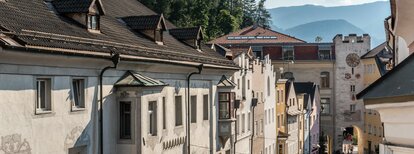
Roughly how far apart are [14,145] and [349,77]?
5421 centimetres

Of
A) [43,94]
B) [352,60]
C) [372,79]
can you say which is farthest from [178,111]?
[352,60]

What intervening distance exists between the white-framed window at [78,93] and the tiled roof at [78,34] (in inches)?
37.7

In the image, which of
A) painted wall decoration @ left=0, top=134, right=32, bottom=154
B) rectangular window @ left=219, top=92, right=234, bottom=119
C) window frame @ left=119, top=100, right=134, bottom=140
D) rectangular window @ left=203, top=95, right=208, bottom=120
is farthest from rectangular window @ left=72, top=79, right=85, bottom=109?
rectangular window @ left=219, top=92, right=234, bottom=119

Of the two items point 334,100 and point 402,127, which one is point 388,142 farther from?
point 334,100

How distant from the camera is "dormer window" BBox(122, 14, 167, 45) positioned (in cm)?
2100

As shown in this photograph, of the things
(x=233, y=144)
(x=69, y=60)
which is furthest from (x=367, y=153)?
(x=69, y=60)

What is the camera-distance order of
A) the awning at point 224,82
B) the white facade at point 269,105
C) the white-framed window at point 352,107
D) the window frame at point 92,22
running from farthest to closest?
the white-framed window at point 352,107, the white facade at point 269,105, the awning at point 224,82, the window frame at point 92,22

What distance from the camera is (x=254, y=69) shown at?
37438 mm

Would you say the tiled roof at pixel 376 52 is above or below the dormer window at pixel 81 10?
above

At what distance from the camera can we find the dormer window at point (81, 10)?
16.7 m

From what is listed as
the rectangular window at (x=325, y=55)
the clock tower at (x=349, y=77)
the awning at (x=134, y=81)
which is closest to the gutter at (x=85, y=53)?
the awning at (x=134, y=81)

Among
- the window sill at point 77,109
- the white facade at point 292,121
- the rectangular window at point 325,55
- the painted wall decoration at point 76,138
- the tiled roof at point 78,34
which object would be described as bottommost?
the white facade at point 292,121

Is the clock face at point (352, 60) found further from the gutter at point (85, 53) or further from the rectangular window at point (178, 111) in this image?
the gutter at point (85, 53)

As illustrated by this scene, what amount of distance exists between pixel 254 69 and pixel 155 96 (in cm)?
1863
